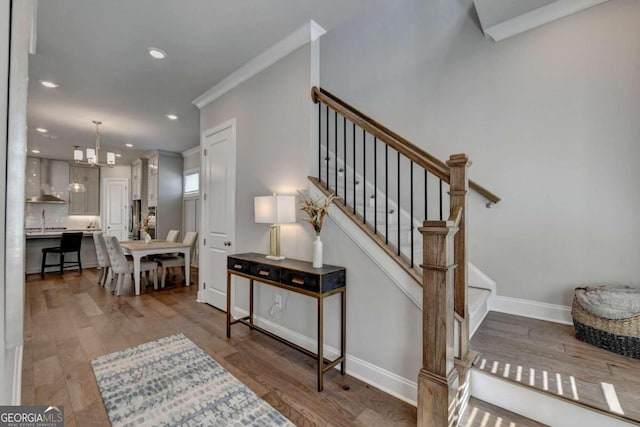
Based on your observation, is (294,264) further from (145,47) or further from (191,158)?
(191,158)

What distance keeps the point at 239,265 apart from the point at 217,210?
51.9 inches

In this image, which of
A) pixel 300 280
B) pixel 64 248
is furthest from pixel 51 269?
pixel 300 280

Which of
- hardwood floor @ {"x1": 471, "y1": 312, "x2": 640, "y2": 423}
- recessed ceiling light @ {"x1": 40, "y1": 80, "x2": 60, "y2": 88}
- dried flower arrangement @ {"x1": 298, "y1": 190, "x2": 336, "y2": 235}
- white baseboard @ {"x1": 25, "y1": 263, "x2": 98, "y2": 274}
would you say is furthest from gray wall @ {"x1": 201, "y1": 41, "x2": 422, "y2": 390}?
white baseboard @ {"x1": 25, "y1": 263, "x2": 98, "y2": 274}

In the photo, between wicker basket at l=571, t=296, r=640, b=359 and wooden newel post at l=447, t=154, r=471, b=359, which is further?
wicker basket at l=571, t=296, r=640, b=359

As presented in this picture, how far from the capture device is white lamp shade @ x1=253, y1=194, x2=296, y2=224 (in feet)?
8.60

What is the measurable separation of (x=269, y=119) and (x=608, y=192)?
313cm

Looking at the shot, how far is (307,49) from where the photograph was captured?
2756mm

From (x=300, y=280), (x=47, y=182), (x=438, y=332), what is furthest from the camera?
(x=47, y=182)

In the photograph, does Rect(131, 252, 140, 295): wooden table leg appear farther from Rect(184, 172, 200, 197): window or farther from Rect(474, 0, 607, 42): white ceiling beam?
Rect(474, 0, 607, 42): white ceiling beam

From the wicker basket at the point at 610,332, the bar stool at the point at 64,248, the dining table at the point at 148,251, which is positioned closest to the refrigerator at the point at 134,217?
the bar stool at the point at 64,248

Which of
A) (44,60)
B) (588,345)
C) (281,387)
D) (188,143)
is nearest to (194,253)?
(188,143)

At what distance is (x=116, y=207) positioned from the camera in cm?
896

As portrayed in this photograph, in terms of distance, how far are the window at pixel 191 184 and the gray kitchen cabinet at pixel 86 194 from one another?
331 centimetres

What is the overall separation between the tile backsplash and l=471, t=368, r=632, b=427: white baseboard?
10.4m
